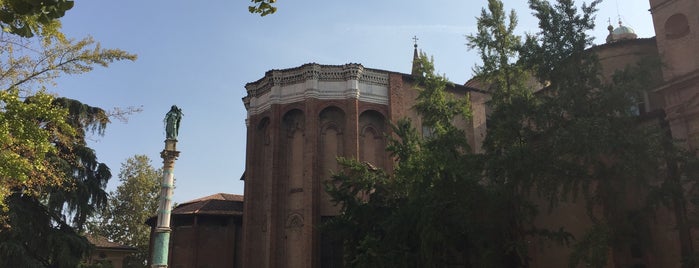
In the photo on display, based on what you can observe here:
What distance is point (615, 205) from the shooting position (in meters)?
15.0

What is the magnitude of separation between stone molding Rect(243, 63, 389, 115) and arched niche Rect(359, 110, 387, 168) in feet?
2.36

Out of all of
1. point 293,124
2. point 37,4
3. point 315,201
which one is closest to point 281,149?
point 293,124

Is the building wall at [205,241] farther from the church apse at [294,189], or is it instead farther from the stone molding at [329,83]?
the stone molding at [329,83]

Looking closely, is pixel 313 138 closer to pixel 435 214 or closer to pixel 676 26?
pixel 435 214

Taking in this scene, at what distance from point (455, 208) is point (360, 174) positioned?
491 centimetres

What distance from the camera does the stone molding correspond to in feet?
80.6

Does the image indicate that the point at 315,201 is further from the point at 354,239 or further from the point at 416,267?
the point at 416,267

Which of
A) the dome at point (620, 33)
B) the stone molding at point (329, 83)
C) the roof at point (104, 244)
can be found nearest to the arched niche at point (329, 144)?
the stone molding at point (329, 83)

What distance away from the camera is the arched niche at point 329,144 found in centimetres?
2355

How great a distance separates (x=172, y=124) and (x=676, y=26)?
56.0 ft

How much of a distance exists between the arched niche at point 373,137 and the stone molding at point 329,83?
718 mm

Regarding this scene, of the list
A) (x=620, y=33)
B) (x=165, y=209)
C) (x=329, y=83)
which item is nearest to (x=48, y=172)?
(x=165, y=209)

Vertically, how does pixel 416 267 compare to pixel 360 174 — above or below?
below

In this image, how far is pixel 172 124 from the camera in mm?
18391
